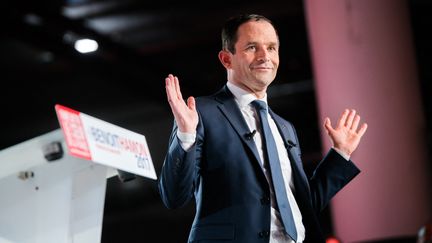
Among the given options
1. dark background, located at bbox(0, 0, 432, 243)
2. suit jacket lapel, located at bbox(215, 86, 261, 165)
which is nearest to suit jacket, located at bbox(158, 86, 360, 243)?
suit jacket lapel, located at bbox(215, 86, 261, 165)

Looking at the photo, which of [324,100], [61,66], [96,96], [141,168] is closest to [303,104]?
[96,96]

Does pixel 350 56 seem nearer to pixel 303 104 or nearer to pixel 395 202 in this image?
pixel 395 202

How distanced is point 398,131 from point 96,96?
525 cm

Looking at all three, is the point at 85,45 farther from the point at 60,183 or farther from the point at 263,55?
the point at 60,183

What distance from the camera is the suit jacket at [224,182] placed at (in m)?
1.88

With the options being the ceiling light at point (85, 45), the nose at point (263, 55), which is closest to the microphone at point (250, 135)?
the nose at point (263, 55)

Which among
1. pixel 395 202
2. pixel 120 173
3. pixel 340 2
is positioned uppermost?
pixel 340 2

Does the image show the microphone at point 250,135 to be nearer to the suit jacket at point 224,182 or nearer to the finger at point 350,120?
the suit jacket at point 224,182

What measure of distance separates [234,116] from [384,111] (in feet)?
11.9

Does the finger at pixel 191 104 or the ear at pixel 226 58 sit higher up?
the ear at pixel 226 58

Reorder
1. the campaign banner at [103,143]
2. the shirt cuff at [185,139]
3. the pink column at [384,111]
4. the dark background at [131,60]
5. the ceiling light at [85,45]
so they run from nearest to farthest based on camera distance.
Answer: the campaign banner at [103,143] < the shirt cuff at [185,139] < the pink column at [384,111] < the dark background at [131,60] < the ceiling light at [85,45]

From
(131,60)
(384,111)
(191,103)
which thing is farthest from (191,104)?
(131,60)

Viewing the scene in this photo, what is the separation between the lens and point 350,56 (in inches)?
220

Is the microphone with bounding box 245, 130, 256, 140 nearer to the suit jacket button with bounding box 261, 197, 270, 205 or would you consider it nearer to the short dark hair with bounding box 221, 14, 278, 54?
the suit jacket button with bounding box 261, 197, 270, 205
